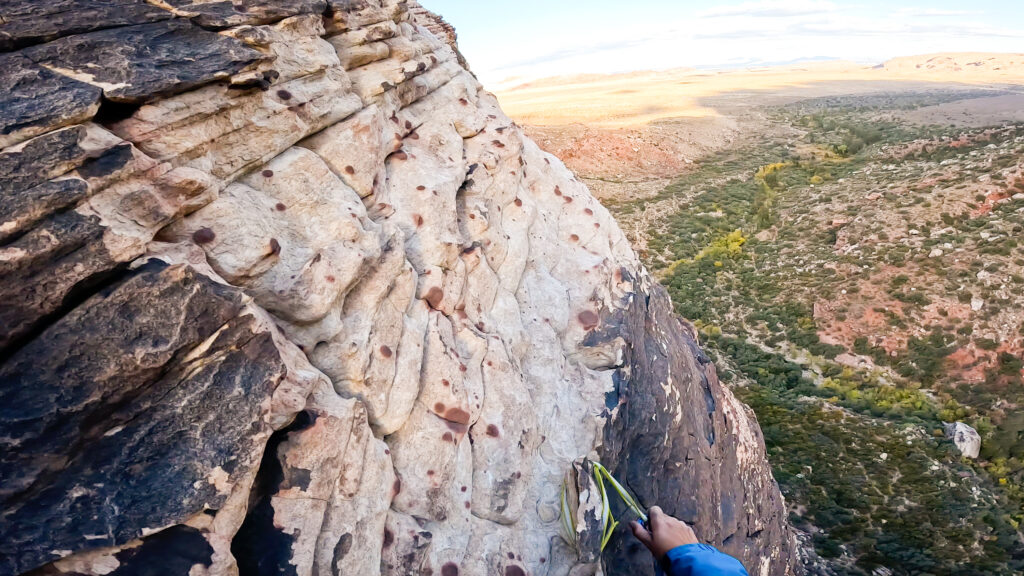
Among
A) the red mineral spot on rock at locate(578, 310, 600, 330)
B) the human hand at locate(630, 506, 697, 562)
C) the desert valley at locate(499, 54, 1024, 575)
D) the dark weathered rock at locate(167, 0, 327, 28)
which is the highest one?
the dark weathered rock at locate(167, 0, 327, 28)

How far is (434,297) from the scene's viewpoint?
21.7 ft

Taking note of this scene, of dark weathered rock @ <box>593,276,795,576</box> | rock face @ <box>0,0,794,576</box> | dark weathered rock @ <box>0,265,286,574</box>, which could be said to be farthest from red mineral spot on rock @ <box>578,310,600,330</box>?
dark weathered rock @ <box>0,265,286,574</box>

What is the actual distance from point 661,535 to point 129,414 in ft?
13.2

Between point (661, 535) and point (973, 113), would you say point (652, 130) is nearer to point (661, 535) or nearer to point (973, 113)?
point (973, 113)

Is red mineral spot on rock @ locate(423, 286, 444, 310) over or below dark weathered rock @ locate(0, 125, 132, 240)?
below

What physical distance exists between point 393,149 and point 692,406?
19.8ft

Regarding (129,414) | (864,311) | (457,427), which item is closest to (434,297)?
(457,427)

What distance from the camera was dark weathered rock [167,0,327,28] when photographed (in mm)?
5211

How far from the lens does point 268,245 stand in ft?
16.6

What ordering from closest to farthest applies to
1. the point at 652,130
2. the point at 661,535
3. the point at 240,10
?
the point at 661,535 → the point at 240,10 → the point at 652,130

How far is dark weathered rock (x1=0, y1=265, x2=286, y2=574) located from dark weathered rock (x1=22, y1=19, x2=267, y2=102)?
1.56 meters

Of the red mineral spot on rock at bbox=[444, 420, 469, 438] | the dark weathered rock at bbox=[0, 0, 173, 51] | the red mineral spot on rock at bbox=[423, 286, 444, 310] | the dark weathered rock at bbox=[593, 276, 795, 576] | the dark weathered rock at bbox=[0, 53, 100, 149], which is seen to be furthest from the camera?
the dark weathered rock at bbox=[593, 276, 795, 576]

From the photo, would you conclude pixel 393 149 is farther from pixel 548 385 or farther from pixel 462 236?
pixel 548 385

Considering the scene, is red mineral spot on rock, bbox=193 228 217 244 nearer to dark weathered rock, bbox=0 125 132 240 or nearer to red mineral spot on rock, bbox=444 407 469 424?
dark weathered rock, bbox=0 125 132 240
